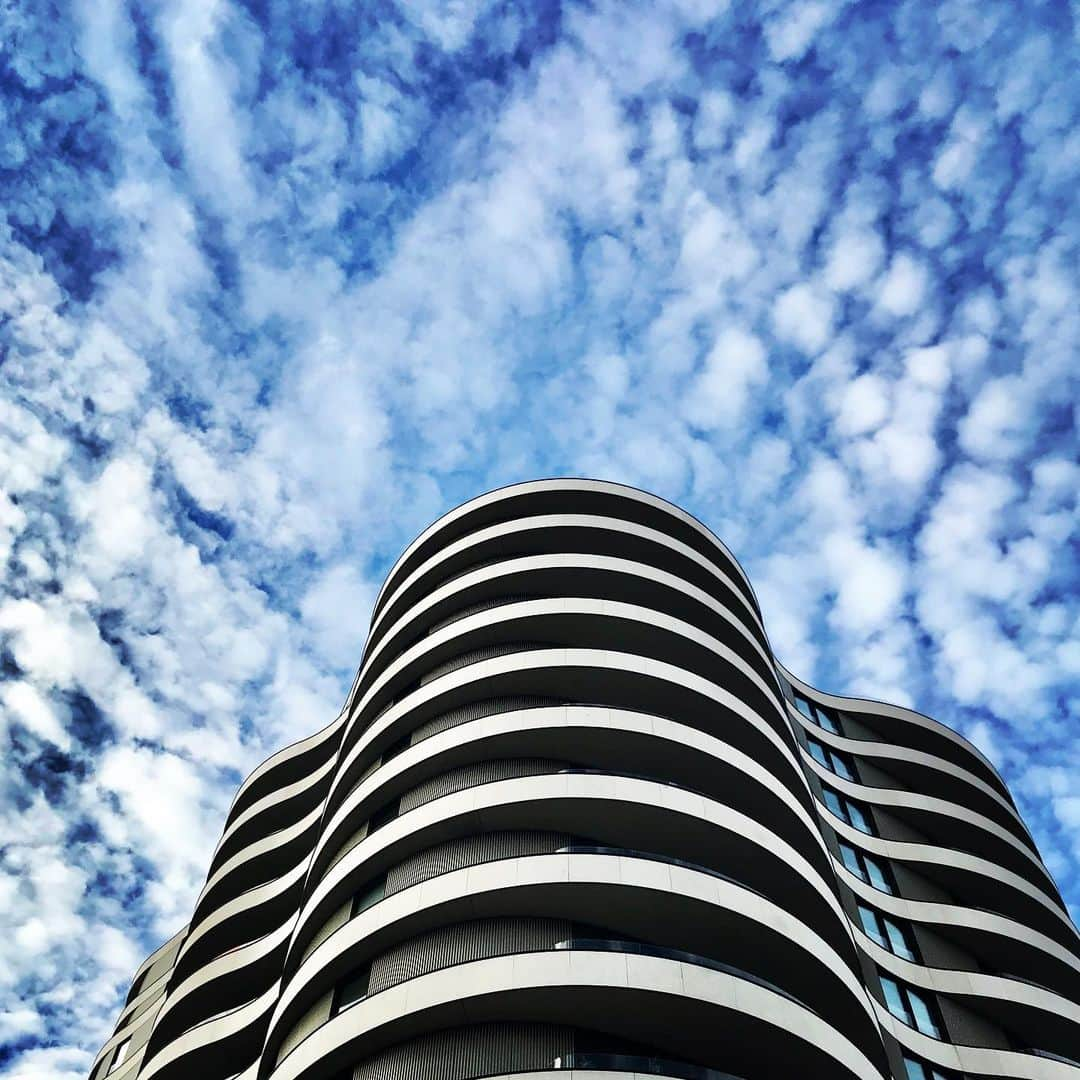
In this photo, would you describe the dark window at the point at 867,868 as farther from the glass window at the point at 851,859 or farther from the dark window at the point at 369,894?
the dark window at the point at 369,894

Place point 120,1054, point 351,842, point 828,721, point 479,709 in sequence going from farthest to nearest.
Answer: point 828,721, point 120,1054, point 479,709, point 351,842

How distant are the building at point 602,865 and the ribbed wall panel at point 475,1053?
2.2 inches

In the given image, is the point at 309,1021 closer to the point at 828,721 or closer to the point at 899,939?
the point at 899,939

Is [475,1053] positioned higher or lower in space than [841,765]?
lower

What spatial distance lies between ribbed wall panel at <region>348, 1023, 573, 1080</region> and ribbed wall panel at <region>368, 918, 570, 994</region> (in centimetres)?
163

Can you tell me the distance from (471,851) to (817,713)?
2111 centimetres

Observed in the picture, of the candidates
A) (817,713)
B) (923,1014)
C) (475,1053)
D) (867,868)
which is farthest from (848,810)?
(475,1053)

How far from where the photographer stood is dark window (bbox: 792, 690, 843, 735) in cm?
4066

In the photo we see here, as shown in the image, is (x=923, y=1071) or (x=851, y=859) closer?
(x=923, y=1071)

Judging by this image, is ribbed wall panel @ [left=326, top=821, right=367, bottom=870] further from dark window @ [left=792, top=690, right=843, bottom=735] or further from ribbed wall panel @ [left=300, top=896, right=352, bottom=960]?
dark window @ [left=792, top=690, right=843, bottom=735]

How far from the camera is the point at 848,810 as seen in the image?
36.4 m

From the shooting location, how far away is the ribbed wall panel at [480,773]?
90.5 feet

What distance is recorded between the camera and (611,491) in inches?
1521

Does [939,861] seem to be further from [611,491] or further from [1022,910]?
[611,491]
